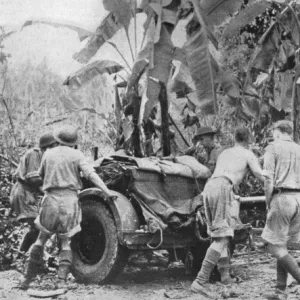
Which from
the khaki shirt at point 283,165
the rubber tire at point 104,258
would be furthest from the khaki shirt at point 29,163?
the khaki shirt at point 283,165

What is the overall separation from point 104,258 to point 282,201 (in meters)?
2.16

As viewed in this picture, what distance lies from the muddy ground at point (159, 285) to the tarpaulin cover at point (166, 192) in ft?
2.93

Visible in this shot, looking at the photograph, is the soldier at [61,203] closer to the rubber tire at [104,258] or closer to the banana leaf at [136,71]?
the rubber tire at [104,258]

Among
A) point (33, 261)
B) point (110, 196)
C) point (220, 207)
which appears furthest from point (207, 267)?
point (33, 261)

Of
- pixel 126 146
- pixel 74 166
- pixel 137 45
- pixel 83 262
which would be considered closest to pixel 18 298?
pixel 83 262

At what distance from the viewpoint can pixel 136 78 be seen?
7883 mm

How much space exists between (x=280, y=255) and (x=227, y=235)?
614mm

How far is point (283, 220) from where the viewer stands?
556cm

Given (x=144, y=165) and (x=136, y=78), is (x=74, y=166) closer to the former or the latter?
(x=144, y=165)

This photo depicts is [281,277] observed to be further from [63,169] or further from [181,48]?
[181,48]

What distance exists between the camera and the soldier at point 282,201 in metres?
5.53

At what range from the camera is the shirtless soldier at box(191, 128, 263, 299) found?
5.77m

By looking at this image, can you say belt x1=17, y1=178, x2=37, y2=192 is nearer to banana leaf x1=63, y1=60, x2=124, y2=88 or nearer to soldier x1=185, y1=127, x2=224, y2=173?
banana leaf x1=63, y1=60, x2=124, y2=88

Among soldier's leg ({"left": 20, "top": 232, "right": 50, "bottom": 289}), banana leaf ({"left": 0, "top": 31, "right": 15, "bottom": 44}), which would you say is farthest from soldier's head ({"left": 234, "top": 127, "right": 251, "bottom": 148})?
banana leaf ({"left": 0, "top": 31, "right": 15, "bottom": 44})
